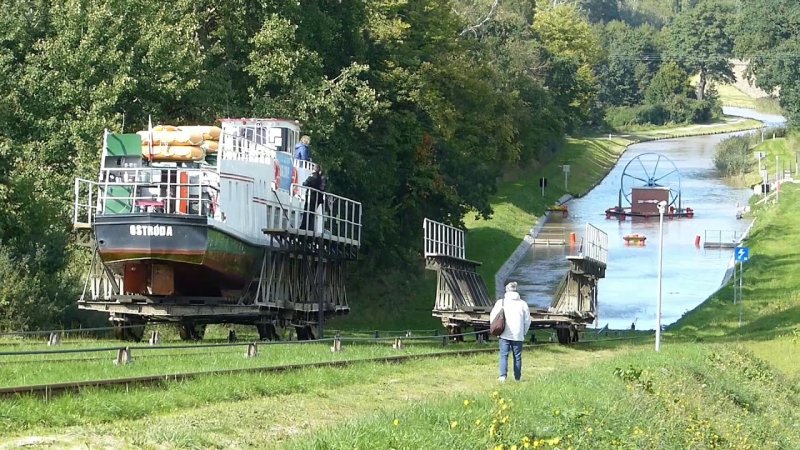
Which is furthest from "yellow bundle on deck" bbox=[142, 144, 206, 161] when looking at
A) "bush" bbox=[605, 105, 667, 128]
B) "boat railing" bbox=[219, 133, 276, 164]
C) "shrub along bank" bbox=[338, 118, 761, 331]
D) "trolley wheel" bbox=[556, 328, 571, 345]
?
"bush" bbox=[605, 105, 667, 128]

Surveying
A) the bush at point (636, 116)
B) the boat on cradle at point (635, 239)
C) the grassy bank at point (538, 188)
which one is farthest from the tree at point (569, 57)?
the boat on cradle at point (635, 239)

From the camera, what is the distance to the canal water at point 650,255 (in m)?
65.7

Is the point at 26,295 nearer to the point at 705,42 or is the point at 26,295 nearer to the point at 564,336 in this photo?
the point at 564,336

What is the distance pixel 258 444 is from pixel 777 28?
517ft

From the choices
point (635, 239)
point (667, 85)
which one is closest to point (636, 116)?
point (667, 85)

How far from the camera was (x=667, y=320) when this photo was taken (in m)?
61.8

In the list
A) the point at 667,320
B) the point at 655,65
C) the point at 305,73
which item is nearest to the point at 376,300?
A: the point at 305,73

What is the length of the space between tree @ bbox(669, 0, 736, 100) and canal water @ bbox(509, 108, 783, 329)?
61993mm

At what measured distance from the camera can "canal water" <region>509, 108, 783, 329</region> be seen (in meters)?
65.7

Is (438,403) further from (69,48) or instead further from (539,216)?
(539,216)

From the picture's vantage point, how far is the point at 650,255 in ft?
271

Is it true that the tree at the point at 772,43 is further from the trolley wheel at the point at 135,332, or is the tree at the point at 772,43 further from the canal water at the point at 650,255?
the trolley wheel at the point at 135,332

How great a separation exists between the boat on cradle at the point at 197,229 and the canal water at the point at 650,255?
2766 centimetres

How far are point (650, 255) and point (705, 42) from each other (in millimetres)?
117571
